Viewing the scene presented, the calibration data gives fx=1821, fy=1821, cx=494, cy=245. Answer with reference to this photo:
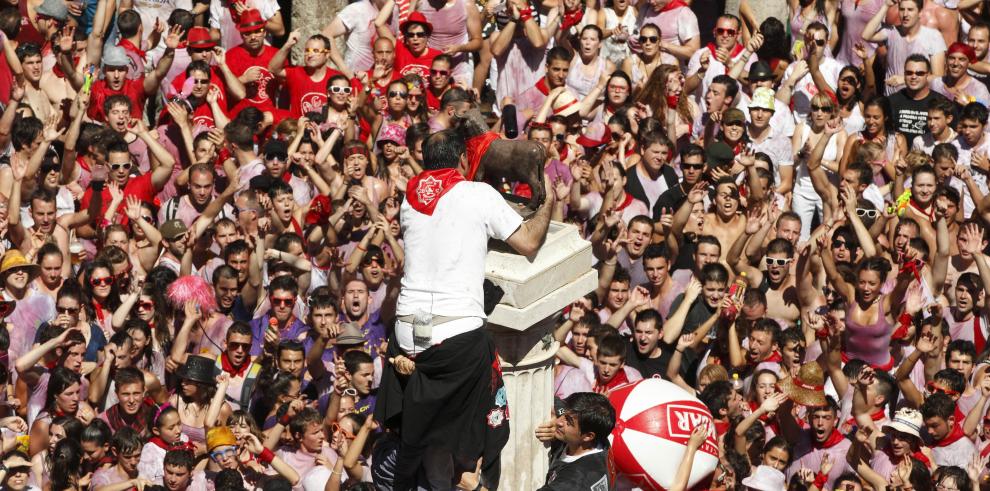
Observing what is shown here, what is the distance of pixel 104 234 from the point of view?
12.9m

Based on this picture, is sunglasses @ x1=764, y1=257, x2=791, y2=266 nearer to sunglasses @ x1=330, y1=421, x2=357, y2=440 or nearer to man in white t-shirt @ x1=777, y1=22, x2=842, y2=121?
man in white t-shirt @ x1=777, y1=22, x2=842, y2=121

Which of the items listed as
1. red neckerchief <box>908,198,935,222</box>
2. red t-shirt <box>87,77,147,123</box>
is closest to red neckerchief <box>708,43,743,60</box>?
red neckerchief <box>908,198,935,222</box>

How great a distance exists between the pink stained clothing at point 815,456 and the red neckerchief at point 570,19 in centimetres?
526

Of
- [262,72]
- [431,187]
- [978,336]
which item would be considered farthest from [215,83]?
[431,187]

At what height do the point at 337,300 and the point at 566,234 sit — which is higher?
the point at 566,234

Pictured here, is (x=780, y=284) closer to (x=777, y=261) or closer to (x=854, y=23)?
(x=777, y=261)

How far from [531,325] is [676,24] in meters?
8.14

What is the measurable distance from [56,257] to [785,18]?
8240 mm

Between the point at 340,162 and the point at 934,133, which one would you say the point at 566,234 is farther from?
the point at 934,133

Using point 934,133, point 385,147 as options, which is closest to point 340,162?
point 385,147

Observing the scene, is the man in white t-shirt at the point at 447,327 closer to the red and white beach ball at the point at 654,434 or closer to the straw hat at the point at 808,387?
the red and white beach ball at the point at 654,434

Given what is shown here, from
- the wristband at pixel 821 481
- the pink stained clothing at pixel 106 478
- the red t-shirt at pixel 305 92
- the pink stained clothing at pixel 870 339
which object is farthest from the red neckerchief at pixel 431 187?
the red t-shirt at pixel 305 92

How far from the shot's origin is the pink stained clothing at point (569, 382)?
11727mm

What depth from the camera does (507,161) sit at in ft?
27.7
